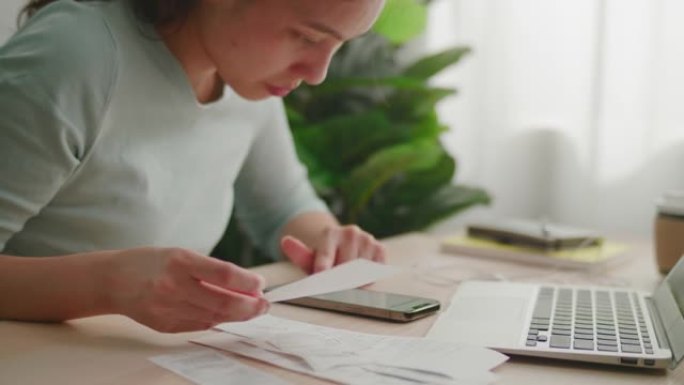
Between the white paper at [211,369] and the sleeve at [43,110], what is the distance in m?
0.25

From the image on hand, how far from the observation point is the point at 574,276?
119cm

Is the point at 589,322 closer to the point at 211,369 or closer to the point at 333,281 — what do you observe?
the point at 333,281

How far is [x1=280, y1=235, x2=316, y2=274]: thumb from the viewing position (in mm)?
1131

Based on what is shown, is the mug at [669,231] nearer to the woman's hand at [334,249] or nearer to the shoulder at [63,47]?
the woman's hand at [334,249]

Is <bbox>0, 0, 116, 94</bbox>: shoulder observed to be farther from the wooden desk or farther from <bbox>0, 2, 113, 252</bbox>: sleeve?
the wooden desk

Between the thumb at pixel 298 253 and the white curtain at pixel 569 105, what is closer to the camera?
the thumb at pixel 298 253

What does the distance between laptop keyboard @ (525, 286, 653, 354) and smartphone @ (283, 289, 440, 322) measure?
12cm

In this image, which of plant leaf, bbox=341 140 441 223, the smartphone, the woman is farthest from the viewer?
plant leaf, bbox=341 140 441 223

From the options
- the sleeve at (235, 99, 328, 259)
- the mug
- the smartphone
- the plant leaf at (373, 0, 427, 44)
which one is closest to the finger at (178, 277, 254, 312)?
the smartphone

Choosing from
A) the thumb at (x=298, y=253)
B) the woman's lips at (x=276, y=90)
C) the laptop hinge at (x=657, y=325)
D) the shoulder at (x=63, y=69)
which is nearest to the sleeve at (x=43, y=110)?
the shoulder at (x=63, y=69)

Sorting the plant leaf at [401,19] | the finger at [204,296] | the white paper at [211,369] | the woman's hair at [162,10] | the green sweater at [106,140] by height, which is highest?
the plant leaf at [401,19]

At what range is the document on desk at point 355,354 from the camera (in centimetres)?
68

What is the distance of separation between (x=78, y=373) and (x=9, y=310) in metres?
0.19

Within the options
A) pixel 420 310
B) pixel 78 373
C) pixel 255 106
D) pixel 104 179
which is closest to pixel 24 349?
pixel 78 373
